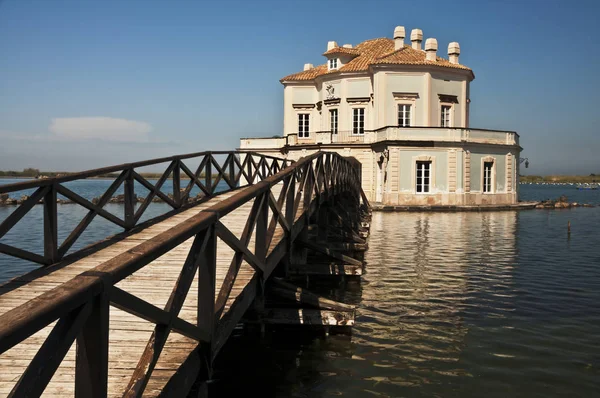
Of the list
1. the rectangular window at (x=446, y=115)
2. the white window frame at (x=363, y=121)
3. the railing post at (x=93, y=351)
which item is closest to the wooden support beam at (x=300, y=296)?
the railing post at (x=93, y=351)

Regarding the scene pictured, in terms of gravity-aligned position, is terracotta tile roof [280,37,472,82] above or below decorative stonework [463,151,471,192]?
above

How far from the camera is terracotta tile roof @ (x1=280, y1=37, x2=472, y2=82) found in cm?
3603

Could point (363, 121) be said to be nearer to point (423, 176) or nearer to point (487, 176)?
point (423, 176)

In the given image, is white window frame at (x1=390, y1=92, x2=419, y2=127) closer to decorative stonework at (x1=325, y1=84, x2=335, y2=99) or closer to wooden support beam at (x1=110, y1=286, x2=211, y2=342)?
decorative stonework at (x1=325, y1=84, x2=335, y2=99)

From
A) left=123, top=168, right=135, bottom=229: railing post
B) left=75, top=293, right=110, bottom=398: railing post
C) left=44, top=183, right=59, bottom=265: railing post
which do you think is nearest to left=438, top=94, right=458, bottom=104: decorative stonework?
left=123, top=168, right=135, bottom=229: railing post

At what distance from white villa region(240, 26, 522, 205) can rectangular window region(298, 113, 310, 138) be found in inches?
3.3

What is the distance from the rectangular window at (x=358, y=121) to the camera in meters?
38.7

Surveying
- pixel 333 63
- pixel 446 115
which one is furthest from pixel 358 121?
pixel 446 115

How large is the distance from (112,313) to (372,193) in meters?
32.5

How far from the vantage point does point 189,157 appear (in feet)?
35.1

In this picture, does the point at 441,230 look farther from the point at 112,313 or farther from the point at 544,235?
the point at 112,313

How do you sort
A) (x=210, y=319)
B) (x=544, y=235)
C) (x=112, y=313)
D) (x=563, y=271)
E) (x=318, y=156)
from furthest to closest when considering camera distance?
(x=544, y=235), (x=563, y=271), (x=318, y=156), (x=112, y=313), (x=210, y=319)

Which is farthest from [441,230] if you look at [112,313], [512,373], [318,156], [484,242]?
[112,313]

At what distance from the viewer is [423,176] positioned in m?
33.4
